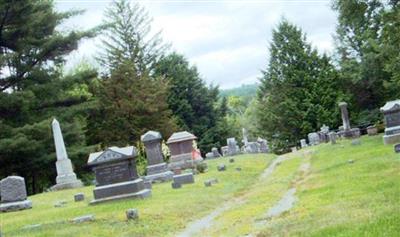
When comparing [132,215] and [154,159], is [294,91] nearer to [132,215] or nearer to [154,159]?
[154,159]

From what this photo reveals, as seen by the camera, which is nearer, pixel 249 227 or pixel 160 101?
pixel 249 227

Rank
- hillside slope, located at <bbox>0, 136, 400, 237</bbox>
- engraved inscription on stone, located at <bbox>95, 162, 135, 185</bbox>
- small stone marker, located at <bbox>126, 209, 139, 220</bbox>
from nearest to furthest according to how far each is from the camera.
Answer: hillside slope, located at <bbox>0, 136, 400, 237</bbox>, small stone marker, located at <bbox>126, 209, 139, 220</bbox>, engraved inscription on stone, located at <bbox>95, 162, 135, 185</bbox>

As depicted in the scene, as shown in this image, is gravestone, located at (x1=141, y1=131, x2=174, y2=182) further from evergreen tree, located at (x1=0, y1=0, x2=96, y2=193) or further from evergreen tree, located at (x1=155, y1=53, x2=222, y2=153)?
evergreen tree, located at (x1=155, y1=53, x2=222, y2=153)

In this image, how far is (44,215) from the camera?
15.9m

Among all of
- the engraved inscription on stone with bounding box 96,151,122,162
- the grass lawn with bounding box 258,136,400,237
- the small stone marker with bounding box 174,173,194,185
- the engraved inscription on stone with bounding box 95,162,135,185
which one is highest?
the engraved inscription on stone with bounding box 96,151,122,162

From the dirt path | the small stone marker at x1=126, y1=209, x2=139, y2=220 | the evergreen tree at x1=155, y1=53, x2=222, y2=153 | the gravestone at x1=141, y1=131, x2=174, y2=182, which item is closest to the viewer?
the dirt path

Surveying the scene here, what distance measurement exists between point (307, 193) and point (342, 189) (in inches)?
43.8

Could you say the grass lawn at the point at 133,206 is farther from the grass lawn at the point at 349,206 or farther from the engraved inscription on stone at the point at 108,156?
the grass lawn at the point at 349,206

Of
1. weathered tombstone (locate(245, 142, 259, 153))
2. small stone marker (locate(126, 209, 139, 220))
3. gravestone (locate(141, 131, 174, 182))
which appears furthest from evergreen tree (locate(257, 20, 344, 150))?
small stone marker (locate(126, 209, 139, 220))

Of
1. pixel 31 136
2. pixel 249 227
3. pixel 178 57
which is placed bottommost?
pixel 249 227

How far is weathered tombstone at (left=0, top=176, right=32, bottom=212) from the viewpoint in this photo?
19.1 meters

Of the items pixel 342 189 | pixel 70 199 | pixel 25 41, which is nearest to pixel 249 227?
pixel 342 189

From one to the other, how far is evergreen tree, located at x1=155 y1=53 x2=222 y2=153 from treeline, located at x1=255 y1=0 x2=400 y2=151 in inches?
223

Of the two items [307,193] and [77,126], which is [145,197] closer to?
[307,193]
